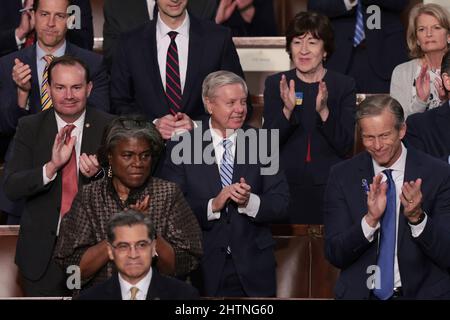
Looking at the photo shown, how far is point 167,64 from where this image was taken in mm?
5867

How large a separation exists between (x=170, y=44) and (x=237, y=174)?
0.97 meters

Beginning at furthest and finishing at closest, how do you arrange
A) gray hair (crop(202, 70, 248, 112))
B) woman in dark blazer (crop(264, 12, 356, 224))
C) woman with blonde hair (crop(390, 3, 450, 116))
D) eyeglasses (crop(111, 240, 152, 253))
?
woman with blonde hair (crop(390, 3, 450, 116)) → woman in dark blazer (crop(264, 12, 356, 224)) → gray hair (crop(202, 70, 248, 112)) → eyeglasses (crop(111, 240, 152, 253))

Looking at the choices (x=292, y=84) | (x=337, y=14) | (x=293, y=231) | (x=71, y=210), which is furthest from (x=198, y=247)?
(x=337, y=14)

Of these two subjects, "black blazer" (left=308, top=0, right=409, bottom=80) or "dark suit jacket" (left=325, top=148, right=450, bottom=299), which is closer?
"dark suit jacket" (left=325, top=148, right=450, bottom=299)

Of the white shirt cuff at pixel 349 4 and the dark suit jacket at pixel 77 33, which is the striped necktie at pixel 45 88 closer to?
the dark suit jacket at pixel 77 33

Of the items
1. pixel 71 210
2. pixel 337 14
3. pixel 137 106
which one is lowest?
pixel 71 210

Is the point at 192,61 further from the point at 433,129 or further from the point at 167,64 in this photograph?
the point at 433,129

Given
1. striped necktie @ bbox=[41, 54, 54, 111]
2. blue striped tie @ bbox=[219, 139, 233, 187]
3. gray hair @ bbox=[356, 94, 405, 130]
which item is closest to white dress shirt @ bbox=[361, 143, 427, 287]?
gray hair @ bbox=[356, 94, 405, 130]

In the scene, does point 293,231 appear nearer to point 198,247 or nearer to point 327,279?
point 327,279

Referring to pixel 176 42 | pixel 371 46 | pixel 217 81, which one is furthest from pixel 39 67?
pixel 371 46

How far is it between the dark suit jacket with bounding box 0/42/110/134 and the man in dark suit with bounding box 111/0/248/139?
0.06m

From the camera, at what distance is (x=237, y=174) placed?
16.9 ft

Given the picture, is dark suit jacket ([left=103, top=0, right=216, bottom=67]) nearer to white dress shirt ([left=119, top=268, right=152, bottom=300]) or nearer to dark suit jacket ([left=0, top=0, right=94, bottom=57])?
dark suit jacket ([left=0, top=0, right=94, bottom=57])

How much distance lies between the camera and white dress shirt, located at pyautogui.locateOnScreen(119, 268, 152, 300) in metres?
4.33
